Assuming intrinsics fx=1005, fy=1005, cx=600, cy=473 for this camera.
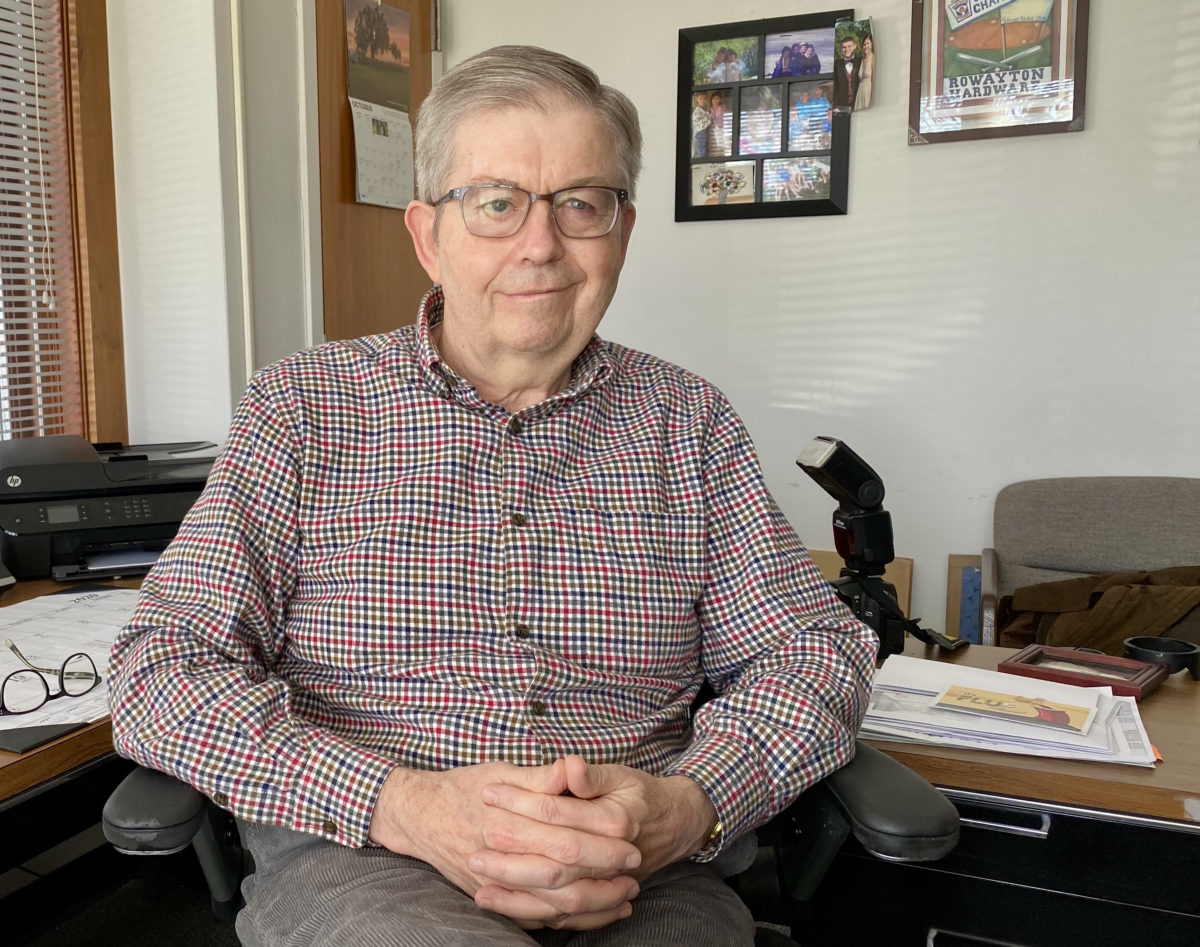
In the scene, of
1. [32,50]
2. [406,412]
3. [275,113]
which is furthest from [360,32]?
[406,412]

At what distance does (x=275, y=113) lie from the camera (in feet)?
8.06

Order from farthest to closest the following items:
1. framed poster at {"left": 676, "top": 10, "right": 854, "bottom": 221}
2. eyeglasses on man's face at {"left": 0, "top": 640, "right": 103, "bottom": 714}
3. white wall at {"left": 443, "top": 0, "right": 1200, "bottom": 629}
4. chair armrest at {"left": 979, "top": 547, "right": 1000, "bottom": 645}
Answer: framed poster at {"left": 676, "top": 10, "right": 854, "bottom": 221} < white wall at {"left": 443, "top": 0, "right": 1200, "bottom": 629} < chair armrest at {"left": 979, "top": 547, "right": 1000, "bottom": 645} < eyeglasses on man's face at {"left": 0, "top": 640, "right": 103, "bottom": 714}

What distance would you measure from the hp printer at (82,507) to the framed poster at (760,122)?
191cm

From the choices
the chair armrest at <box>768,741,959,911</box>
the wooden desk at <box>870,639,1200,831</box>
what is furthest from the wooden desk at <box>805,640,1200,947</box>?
the chair armrest at <box>768,741,959,911</box>

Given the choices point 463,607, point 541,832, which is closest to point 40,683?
point 463,607

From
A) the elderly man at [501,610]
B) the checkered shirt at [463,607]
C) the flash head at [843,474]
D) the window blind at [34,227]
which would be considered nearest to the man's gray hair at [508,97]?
the elderly man at [501,610]

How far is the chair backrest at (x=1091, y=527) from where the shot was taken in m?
2.62

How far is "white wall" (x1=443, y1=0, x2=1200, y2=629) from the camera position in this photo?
2721 mm

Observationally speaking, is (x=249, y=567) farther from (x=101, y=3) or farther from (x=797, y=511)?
(x=797, y=511)

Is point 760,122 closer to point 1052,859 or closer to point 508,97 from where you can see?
point 508,97

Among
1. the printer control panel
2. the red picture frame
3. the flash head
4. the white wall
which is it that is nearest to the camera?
the red picture frame

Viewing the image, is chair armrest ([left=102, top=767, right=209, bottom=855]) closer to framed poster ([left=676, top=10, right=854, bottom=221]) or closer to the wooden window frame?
the wooden window frame

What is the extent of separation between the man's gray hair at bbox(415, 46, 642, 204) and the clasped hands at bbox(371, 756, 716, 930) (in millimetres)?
719

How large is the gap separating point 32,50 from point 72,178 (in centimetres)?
27
